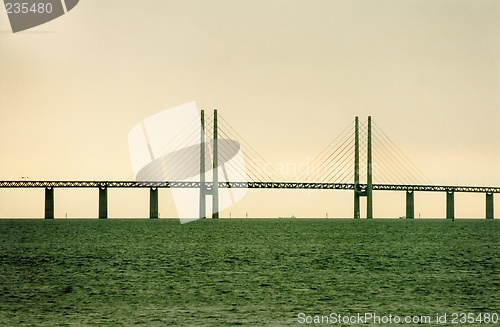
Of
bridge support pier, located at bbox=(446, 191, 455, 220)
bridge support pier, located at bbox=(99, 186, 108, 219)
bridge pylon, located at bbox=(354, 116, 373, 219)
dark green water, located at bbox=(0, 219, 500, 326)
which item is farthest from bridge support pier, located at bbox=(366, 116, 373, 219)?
dark green water, located at bbox=(0, 219, 500, 326)

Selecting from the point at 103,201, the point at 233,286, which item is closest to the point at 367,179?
the point at 103,201

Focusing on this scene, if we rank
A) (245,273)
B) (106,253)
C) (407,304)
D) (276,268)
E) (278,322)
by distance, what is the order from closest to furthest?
(278,322) < (407,304) < (245,273) < (276,268) < (106,253)

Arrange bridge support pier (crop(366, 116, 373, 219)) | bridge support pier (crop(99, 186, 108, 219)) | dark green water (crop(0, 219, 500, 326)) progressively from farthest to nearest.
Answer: bridge support pier (crop(99, 186, 108, 219)), bridge support pier (crop(366, 116, 373, 219)), dark green water (crop(0, 219, 500, 326))

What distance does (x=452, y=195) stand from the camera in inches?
5458

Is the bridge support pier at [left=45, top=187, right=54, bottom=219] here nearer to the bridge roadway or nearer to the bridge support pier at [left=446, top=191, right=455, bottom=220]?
the bridge roadway

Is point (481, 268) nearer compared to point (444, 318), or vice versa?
point (444, 318)

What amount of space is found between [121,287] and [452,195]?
10909cm

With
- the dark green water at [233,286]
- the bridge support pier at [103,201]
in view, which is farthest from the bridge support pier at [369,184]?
the dark green water at [233,286]

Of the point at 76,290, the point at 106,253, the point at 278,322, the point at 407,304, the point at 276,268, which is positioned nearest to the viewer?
the point at 278,322

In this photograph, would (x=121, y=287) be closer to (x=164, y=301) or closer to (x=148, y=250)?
(x=164, y=301)

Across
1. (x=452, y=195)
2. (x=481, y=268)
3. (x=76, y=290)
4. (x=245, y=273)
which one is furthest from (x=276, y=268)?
(x=452, y=195)

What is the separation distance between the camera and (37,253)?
56000mm

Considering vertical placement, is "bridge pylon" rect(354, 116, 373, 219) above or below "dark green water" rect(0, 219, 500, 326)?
above

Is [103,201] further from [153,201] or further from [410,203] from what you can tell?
[410,203]
